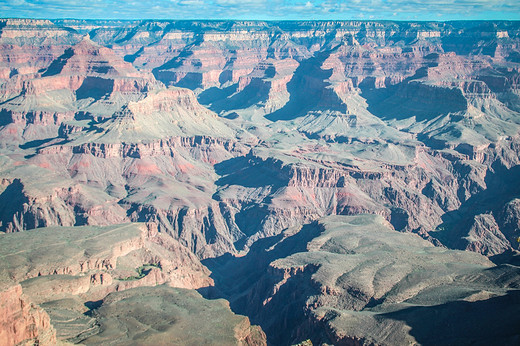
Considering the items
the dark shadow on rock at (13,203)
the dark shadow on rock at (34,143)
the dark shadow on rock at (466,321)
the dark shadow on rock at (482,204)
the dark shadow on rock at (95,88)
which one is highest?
the dark shadow on rock at (466,321)

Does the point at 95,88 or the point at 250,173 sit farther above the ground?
the point at 95,88

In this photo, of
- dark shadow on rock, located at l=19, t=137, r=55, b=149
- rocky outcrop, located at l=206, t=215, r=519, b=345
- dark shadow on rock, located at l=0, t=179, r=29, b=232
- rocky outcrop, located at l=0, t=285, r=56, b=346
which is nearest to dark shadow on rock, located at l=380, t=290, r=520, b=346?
rocky outcrop, located at l=206, t=215, r=519, b=345

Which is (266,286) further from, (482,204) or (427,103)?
(427,103)

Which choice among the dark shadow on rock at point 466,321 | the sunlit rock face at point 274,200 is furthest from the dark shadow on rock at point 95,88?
the dark shadow on rock at point 466,321

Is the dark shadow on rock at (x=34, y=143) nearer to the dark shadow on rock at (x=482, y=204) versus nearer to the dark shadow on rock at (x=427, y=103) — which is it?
the dark shadow on rock at (x=482, y=204)

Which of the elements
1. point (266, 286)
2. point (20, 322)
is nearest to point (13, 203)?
point (266, 286)

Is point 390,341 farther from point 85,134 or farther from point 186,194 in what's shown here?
point 85,134
